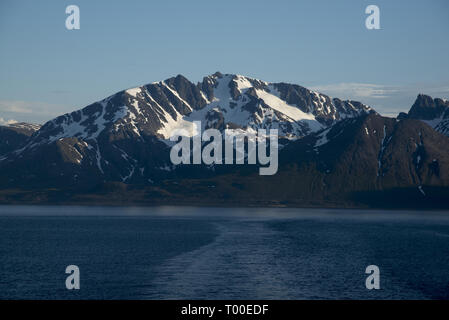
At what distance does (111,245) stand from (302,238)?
58.9 meters

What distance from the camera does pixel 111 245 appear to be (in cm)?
16250

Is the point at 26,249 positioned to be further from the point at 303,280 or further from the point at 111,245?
the point at 303,280

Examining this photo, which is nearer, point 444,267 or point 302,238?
point 444,267
